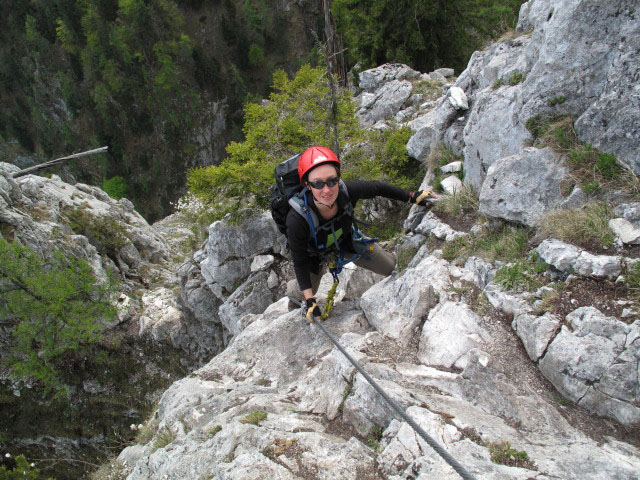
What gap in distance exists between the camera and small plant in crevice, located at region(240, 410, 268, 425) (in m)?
4.57

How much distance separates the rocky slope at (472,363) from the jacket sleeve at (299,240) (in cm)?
129

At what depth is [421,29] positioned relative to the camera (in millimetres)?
21781

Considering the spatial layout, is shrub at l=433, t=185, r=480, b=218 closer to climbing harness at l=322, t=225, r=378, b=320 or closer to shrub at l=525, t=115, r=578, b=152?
shrub at l=525, t=115, r=578, b=152

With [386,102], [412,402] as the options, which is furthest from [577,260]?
[386,102]

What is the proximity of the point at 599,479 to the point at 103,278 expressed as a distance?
73.2ft

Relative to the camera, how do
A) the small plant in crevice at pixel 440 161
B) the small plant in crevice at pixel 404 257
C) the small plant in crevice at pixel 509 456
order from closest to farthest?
1. the small plant in crevice at pixel 509 456
2. the small plant in crevice at pixel 404 257
3. the small plant in crevice at pixel 440 161

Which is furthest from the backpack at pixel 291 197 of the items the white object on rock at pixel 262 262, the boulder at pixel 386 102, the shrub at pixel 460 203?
the boulder at pixel 386 102

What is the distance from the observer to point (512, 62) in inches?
313

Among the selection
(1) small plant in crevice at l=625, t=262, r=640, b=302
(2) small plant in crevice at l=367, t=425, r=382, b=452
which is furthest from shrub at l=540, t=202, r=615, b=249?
(2) small plant in crevice at l=367, t=425, r=382, b=452

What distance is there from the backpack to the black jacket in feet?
0.26

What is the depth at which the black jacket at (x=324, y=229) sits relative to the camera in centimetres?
552

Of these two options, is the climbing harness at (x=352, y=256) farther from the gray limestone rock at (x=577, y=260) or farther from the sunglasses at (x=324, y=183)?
the gray limestone rock at (x=577, y=260)

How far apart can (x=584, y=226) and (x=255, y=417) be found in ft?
15.6

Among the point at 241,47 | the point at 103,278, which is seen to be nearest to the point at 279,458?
the point at 103,278
